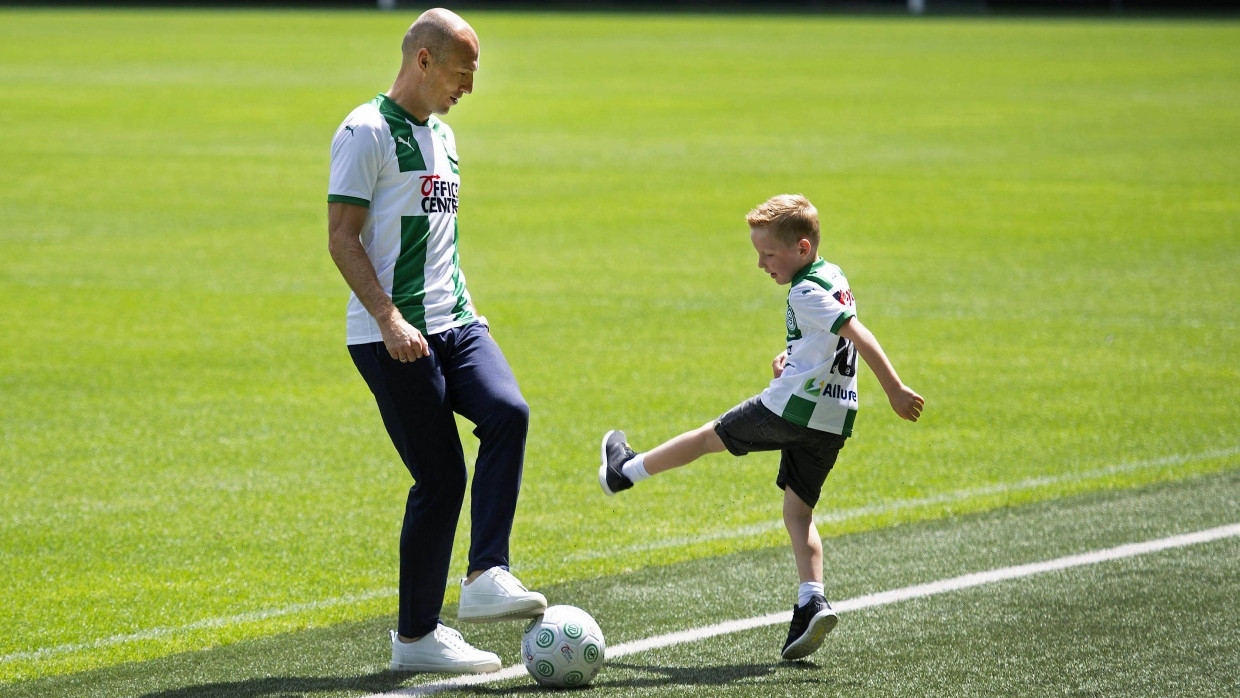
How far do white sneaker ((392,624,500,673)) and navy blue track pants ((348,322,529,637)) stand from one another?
5.1 inches

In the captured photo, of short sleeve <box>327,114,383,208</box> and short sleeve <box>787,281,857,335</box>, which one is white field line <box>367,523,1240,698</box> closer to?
short sleeve <box>787,281,857,335</box>

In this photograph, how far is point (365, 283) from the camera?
509 centimetres

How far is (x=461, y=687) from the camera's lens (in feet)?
17.5

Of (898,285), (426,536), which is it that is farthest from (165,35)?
(426,536)

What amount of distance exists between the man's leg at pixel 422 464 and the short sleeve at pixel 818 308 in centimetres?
125

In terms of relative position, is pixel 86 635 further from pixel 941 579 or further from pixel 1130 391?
pixel 1130 391

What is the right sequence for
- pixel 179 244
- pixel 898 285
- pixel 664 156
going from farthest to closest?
pixel 664 156 < pixel 179 244 < pixel 898 285

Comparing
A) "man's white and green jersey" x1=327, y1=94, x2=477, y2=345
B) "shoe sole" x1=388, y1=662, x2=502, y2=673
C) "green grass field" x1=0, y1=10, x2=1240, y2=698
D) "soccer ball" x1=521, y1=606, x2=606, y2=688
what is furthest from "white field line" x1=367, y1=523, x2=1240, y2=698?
"man's white and green jersey" x1=327, y1=94, x2=477, y2=345

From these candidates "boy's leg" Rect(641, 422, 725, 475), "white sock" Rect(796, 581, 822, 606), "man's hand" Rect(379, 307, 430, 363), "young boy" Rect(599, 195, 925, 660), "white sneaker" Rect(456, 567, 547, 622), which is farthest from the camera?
"boy's leg" Rect(641, 422, 725, 475)

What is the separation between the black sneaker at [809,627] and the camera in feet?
17.6

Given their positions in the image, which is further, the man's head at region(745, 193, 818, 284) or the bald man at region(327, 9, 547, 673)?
the man's head at region(745, 193, 818, 284)

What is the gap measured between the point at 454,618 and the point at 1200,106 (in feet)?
89.2

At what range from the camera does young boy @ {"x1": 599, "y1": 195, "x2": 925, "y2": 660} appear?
17.7ft

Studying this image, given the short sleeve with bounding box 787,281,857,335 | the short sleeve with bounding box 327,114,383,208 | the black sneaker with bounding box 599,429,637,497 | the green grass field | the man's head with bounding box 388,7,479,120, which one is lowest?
the green grass field
